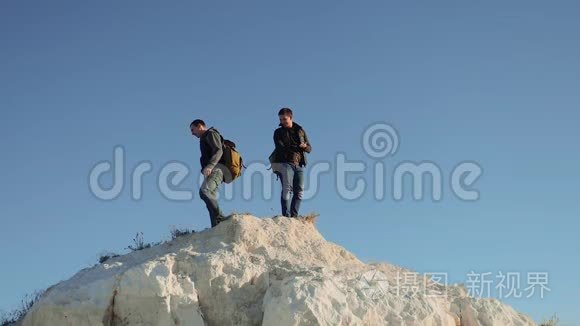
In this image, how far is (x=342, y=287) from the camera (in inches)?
379

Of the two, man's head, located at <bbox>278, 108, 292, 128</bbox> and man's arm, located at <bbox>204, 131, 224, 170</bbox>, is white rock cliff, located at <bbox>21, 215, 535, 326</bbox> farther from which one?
man's head, located at <bbox>278, 108, 292, 128</bbox>

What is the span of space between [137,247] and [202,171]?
168cm

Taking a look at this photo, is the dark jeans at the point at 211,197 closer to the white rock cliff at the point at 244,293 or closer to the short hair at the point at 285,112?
the white rock cliff at the point at 244,293

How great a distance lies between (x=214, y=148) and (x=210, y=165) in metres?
0.32

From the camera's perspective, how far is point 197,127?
11.7m

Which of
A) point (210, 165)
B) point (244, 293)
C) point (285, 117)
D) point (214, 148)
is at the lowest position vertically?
point (244, 293)

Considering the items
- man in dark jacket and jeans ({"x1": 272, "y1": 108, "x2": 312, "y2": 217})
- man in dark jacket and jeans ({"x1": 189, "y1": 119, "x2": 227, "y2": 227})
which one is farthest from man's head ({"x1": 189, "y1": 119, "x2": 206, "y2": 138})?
man in dark jacket and jeans ({"x1": 272, "y1": 108, "x2": 312, "y2": 217})

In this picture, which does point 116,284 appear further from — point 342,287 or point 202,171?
point 342,287

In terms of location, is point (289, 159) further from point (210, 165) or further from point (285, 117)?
point (210, 165)

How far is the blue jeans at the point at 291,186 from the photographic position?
1191 cm

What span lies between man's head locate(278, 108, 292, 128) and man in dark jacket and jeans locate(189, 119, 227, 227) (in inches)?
46.6

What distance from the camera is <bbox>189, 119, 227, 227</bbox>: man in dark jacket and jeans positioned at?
441 inches

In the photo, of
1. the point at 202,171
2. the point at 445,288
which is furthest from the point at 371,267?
the point at 202,171

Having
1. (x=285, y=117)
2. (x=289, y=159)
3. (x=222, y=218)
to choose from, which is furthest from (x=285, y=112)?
(x=222, y=218)
